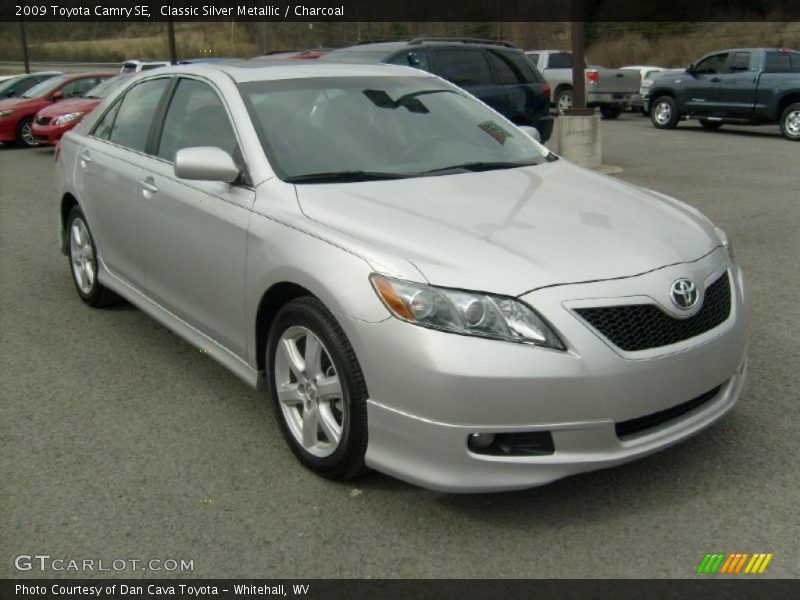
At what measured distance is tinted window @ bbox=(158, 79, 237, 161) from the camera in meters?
4.24

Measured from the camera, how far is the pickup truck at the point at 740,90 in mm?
17125

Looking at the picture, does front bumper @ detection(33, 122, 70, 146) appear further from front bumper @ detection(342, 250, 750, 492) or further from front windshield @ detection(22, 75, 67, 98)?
front bumper @ detection(342, 250, 750, 492)

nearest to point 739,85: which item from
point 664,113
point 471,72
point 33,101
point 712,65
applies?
point 712,65

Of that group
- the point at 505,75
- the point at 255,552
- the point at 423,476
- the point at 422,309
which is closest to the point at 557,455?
the point at 423,476

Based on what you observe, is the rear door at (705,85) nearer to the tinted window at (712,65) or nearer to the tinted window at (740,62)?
the tinted window at (712,65)

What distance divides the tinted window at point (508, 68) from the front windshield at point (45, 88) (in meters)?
10.8

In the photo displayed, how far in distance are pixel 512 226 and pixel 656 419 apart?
0.91 metres

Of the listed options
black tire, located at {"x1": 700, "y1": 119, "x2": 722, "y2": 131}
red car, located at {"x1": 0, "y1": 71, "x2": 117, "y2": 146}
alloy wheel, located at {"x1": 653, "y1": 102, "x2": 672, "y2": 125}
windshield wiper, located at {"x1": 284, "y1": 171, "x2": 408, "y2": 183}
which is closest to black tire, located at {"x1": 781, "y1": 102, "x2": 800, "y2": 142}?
black tire, located at {"x1": 700, "y1": 119, "x2": 722, "y2": 131}

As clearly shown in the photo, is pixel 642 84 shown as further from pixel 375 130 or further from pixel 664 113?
pixel 375 130

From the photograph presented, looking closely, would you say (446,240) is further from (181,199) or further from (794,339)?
(794,339)

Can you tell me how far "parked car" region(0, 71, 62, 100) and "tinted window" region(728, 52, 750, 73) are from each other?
1510 cm

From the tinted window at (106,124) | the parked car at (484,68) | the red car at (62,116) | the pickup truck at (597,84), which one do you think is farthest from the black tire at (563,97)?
the tinted window at (106,124)

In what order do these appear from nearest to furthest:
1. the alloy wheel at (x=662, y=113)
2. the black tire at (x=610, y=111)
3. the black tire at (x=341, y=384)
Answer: the black tire at (x=341, y=384) < the alloy wheel at (x=662, y=113) < the black tire at (x=610, y=111)
